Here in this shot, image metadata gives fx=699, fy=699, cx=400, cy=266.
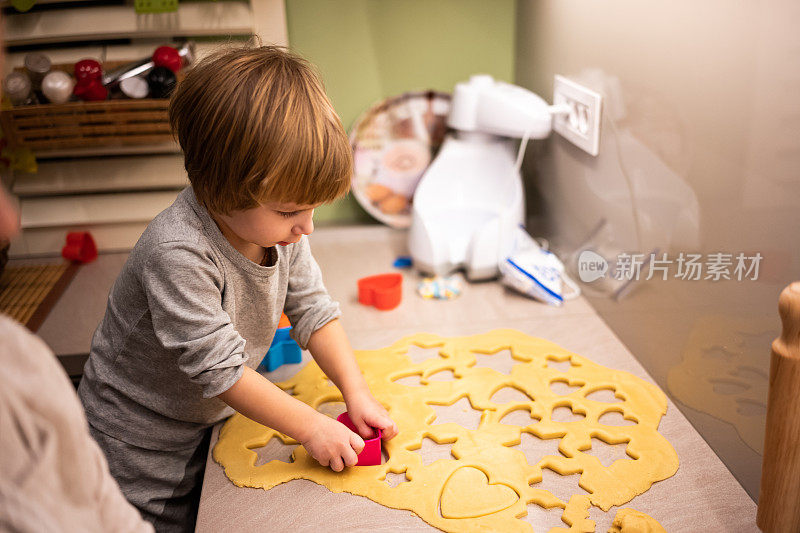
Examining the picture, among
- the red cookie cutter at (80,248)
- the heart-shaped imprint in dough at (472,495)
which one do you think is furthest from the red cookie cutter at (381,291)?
the red cookie cutter at (80,248)

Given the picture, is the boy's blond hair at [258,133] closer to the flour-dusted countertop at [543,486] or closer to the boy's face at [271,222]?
the boy's face at [271,222]

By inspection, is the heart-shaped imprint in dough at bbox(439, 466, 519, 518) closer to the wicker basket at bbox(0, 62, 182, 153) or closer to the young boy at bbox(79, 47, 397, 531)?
the young boy at bbox(79, 47, 397, 531)

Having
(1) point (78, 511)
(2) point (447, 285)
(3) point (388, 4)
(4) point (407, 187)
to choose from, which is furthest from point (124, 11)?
(1) point (78, 511)

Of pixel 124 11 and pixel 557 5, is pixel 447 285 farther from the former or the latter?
pixel 124 11

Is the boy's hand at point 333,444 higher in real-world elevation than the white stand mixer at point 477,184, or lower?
lower

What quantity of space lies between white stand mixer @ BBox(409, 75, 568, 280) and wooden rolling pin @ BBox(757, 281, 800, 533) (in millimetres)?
717

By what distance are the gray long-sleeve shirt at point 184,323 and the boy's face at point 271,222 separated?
2.0 inches

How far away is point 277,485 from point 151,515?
8.3 inches

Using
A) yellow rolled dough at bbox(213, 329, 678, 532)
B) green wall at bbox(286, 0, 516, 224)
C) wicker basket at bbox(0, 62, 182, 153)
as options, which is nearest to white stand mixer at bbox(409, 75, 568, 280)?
green wall at bbox(286, 0, 516, 224)

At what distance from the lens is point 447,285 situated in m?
1.24

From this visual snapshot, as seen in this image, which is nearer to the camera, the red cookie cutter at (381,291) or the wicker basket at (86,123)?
the red cookie cutter at (381,291)

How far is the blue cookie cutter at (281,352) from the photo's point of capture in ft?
3.30

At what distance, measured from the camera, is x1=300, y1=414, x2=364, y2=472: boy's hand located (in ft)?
2.58

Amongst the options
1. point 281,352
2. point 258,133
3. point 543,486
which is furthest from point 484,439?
point 258,133
